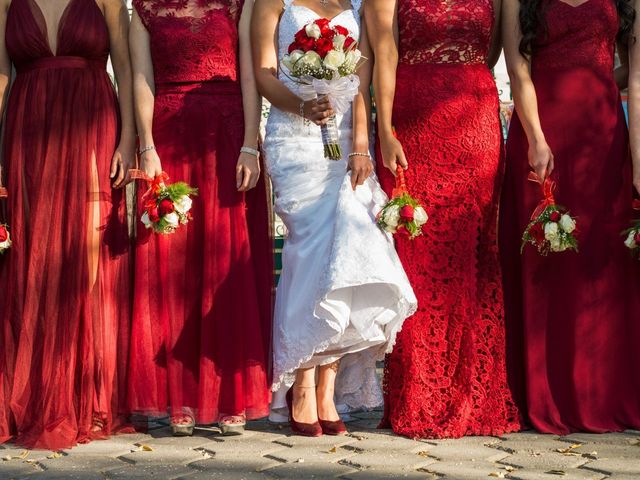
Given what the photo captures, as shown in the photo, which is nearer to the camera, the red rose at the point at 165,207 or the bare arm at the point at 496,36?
the red rose at the point at 165,207

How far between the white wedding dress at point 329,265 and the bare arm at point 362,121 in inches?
3.0

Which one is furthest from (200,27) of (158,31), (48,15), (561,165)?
(561,165)

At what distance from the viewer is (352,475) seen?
15.7ft

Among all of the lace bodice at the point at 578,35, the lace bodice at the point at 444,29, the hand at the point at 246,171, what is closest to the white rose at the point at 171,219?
the hand at the point at 246,171

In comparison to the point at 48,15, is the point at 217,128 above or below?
below

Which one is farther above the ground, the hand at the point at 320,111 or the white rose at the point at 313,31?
the white rose at the point at 313,31

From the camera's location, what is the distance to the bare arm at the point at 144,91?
5910mm

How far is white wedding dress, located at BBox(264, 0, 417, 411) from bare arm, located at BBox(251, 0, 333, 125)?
5cm

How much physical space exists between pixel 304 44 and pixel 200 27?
87 centimetres

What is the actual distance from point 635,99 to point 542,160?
67 centimetres

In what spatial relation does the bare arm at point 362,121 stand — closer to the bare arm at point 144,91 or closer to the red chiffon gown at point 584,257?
the red chiffon gown at point 584,257

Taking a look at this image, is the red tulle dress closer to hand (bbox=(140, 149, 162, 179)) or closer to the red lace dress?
hand (bbox=(140, 149, 162, 179))

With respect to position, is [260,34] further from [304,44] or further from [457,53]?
[457,53]

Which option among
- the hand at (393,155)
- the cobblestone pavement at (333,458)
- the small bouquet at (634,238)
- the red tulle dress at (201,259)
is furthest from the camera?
the red tulle dress at (201,259)
